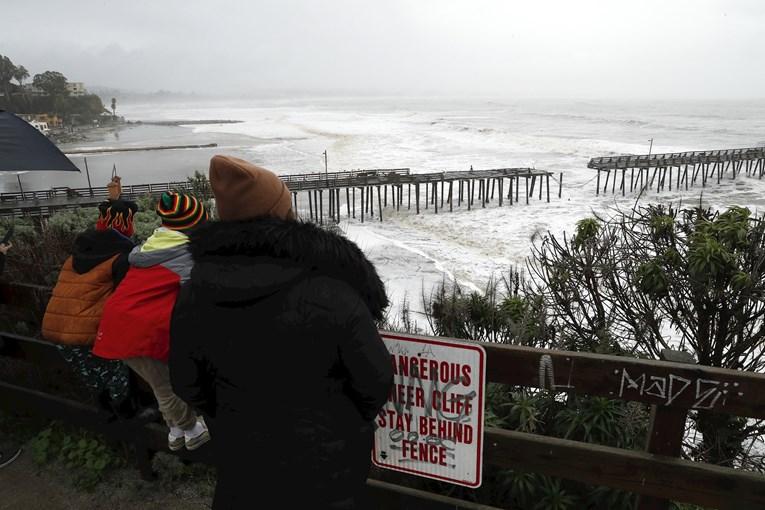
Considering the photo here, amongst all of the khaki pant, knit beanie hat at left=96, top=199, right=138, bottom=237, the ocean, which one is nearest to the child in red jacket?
the khaki pant

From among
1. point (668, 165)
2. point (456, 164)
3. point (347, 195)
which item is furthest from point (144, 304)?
point (456, 164)

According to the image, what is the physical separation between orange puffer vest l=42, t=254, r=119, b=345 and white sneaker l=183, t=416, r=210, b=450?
60cm

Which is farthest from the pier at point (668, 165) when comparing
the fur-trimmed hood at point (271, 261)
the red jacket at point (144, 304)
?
the fur-trimmed hood at point (271, 261)

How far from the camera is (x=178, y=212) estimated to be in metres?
1.99

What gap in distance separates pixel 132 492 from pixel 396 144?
51.4 m

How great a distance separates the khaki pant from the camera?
2.16m

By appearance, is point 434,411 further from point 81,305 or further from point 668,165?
point 668,165

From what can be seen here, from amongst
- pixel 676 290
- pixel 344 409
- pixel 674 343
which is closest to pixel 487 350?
pixel 344 409

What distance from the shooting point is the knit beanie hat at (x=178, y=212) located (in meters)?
1.99

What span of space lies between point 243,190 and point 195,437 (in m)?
1.51

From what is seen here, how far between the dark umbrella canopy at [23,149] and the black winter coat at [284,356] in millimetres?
1807

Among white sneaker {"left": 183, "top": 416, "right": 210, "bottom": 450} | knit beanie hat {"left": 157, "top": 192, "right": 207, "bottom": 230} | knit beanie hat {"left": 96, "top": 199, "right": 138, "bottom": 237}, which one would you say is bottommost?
white sneaker {"left": 183, "top": 416, "right": 210, "bottom": 450}

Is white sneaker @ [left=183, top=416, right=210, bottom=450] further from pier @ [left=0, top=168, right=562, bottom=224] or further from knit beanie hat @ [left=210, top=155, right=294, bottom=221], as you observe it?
pier @ [left=0, top=168, right=562, bottom=224]

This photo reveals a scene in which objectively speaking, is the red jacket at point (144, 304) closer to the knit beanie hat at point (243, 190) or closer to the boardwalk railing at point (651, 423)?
the knit beanie hat at point (243, 190)
